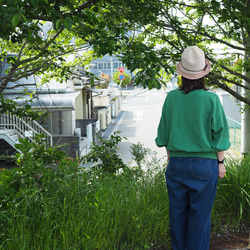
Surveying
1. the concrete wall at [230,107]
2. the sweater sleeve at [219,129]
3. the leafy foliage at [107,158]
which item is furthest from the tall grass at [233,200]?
the concrete wall at [230,107]

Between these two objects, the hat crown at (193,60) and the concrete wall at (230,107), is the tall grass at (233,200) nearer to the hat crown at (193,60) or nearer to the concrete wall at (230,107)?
the hat crown at (193,60)

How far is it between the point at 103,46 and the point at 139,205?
177 cm

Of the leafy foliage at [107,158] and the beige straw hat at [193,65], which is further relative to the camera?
the leafy foliage at [107,158]

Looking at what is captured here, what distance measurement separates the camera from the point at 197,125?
258 centimetres

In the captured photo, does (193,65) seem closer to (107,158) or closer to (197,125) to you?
(197,125)

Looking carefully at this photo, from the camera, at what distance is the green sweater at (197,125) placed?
8.41ft

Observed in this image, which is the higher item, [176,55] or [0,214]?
[176,55]

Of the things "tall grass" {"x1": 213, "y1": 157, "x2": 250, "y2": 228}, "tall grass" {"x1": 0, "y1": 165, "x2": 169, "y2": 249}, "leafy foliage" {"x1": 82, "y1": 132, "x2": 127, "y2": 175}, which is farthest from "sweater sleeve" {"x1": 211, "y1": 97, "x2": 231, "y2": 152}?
"leafy foliage" {"x1": 82, "y1": 132, "x2": 127, "y2": 175}

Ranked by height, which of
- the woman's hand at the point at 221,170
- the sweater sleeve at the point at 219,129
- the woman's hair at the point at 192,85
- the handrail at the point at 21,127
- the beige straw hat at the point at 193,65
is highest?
the beige straw hat at the point at 193,65

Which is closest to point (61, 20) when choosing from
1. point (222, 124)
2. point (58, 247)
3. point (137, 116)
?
point (222, 124)

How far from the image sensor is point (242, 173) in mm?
3922

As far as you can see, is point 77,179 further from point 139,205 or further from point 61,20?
point 61,20

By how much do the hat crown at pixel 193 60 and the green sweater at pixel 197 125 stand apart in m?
0.18

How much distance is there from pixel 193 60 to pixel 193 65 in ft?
0.17
